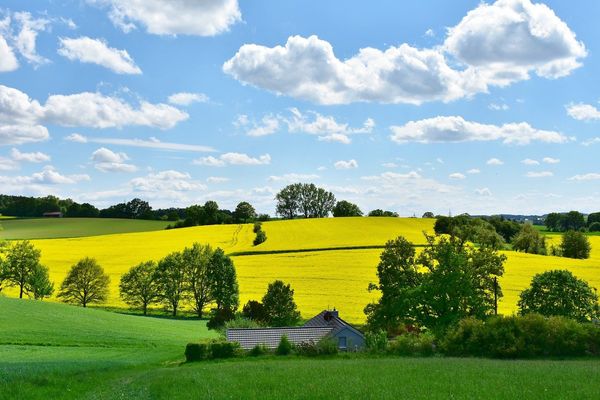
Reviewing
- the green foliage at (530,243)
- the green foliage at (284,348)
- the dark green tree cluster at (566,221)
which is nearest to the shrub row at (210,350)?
the green foliage at (284,348)

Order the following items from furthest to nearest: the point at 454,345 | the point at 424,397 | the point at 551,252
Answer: the point at 551,252 < the point at 454,345 < the point at 424,397

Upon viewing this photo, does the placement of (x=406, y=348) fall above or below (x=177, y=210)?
below

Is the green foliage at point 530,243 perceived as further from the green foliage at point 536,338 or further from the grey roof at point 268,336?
the green foliage at point 536,338

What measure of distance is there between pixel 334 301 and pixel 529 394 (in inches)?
1932

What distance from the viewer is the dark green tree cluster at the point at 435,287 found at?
143ft

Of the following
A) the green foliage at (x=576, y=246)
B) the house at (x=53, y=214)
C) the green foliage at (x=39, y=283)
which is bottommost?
the green foliage at (x=39, y=283)

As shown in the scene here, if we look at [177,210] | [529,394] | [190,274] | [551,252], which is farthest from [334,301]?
[177,210]

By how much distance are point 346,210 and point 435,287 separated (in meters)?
124

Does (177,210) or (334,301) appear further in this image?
(177,210)

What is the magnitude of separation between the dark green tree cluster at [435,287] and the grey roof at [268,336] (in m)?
6.23

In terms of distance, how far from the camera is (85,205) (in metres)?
161

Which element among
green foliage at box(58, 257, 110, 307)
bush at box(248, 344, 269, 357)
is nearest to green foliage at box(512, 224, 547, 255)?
green foliage at box(58, 257, 110, 307)

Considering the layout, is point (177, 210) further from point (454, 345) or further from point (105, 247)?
Result: point (454, 345)

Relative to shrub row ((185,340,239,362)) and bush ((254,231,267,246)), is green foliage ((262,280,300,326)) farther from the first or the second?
bush ((254,231,267,246))
